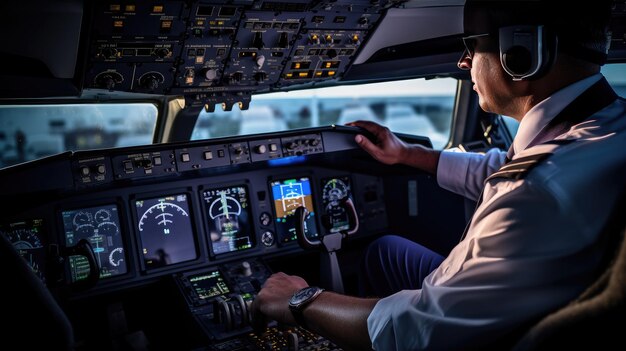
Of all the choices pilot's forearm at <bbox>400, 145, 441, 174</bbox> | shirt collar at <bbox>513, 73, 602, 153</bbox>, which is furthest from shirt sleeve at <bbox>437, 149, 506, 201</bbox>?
shirt collar at <bbox>513, 73, 602, 153</bbox>

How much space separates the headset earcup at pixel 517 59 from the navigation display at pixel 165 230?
74.4 inches

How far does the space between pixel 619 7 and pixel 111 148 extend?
2.63 metres

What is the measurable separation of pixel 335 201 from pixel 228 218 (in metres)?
0.65

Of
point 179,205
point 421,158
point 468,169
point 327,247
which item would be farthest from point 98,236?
point 468,169

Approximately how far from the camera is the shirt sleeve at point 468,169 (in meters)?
2.45

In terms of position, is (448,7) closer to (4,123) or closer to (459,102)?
(459,102)

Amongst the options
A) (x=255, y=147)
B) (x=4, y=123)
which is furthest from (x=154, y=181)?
(x=4, y=123)

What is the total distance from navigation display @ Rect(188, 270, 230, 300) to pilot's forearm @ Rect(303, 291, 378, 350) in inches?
49.2

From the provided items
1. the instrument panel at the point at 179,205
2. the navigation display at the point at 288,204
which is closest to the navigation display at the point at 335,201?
the instrument panel at the point at 179,205

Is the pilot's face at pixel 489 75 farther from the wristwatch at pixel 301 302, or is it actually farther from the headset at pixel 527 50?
the wristwatch at pixel 301 302

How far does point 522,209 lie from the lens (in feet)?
3.45

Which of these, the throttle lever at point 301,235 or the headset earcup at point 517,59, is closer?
the headset earcup at point 517,59

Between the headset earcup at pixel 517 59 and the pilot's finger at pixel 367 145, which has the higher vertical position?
the headset earcup at pixel 517 59

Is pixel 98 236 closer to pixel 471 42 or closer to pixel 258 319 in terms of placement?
pixel 258 319
